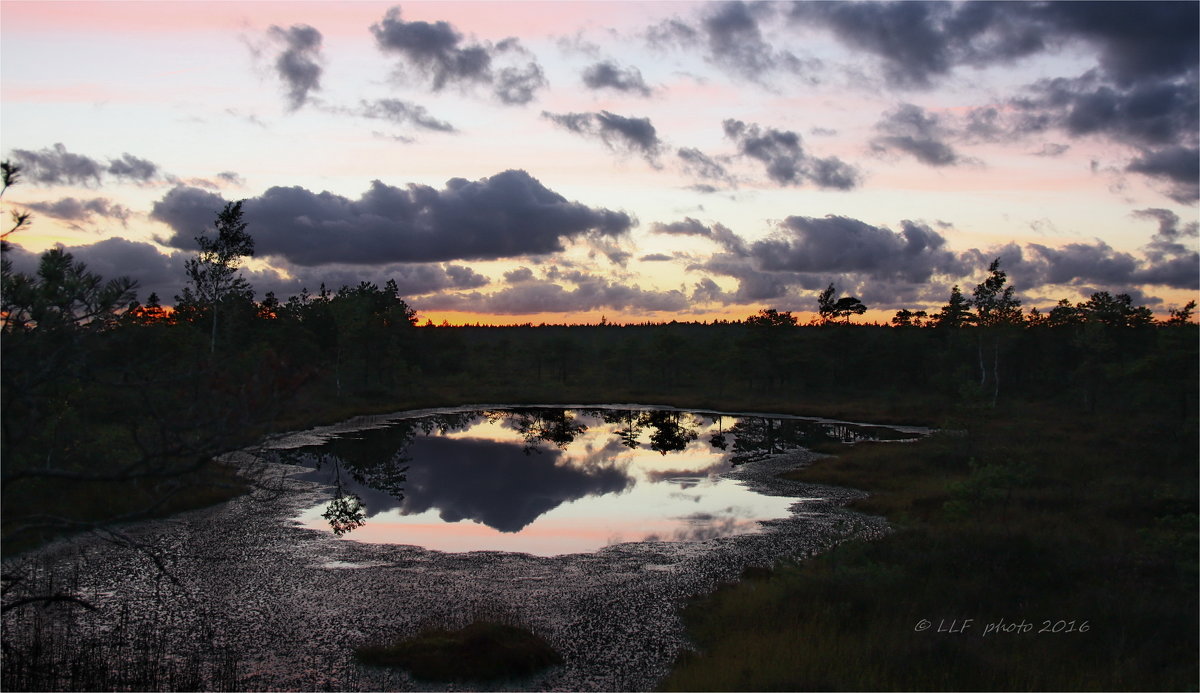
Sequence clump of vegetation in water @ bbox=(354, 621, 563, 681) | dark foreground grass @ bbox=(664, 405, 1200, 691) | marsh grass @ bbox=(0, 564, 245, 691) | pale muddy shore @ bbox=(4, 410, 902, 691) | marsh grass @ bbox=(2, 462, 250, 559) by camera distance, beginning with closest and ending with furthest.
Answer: dark foreground grass @ bbox=(664, 405, 1200, 691), marsh grass @ bbox=(0, 564, 245, 691), clump of vegetation in water @ bbox=(354, 621, 563, 681), pale muddy shore @ bbox=(4, 410, 902, 691), marsh grass @ bbox=(2, 462, 250, 559)

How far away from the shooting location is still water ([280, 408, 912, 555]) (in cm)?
2458

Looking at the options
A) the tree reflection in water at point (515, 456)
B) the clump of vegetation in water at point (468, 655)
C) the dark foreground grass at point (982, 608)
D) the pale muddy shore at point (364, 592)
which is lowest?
the tree reflection in water at point (515, 456)

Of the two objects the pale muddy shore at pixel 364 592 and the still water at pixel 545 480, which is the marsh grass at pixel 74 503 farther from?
the still water at pixel 545 480

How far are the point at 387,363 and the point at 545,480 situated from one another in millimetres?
54374

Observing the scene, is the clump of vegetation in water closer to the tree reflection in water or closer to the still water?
the still water

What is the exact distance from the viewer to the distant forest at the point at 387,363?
8.59 metres

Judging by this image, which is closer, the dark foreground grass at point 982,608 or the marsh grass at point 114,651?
the dark foreground grass at point 982,608

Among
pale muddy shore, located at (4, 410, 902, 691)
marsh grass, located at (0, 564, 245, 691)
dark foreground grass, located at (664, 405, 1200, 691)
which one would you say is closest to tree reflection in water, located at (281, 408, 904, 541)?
pale muddy shore, located at (4, 410, 902, 691)

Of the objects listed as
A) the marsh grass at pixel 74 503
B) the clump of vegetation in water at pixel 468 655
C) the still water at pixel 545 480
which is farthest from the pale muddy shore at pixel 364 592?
the still water at pixel 545 480

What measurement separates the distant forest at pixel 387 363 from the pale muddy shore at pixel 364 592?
2.93m

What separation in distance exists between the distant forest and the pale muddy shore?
293cm

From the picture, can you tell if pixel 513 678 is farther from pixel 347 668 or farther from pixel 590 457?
pixel 590 457

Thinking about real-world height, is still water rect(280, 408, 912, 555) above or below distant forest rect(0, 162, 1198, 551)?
below

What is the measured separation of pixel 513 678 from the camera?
12.5m
